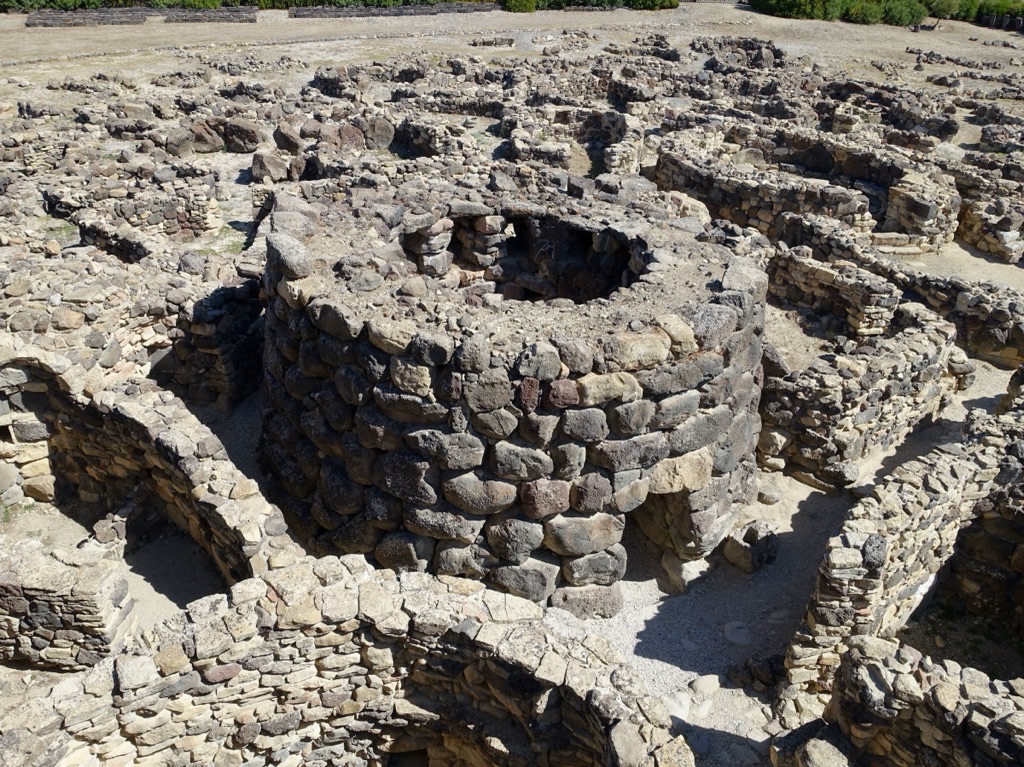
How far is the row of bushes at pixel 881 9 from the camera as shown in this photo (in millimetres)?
58000

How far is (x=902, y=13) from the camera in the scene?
58438 mm

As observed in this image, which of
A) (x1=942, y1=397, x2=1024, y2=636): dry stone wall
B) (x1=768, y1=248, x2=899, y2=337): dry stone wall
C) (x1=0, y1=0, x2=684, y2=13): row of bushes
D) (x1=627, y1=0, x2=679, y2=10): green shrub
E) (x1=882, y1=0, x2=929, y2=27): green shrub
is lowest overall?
(x1=942, y1=397, x2=1024, y2=636): dry stone wall

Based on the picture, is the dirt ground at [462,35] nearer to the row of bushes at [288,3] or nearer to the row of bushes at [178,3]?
the row of bushes at [288,3]

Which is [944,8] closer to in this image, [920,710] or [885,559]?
[885,559]

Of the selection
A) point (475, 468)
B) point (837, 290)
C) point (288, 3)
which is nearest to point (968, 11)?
point (288, 3)

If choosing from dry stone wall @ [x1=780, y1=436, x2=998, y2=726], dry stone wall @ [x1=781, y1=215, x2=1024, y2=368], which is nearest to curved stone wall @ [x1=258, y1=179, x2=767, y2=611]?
dry stone wall @ [x1=780, y1=436, x2=998, y2=726]

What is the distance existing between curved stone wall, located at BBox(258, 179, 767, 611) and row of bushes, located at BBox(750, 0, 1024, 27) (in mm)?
55186

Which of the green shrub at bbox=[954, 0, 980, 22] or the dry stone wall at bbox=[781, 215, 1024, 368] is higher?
the green shrub at bbox=[954, 0, 980, 22]

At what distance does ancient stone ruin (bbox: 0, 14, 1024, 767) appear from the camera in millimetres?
7512

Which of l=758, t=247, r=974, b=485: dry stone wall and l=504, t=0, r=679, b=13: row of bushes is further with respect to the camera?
l=504, t=0, r=679, b=13: row of bushes

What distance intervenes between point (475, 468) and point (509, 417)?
0.78 m

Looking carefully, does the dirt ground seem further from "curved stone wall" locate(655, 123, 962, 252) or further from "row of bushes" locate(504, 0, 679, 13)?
"curved stone wall" locate(655, 123, 962, 252)

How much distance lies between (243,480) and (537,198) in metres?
7.27

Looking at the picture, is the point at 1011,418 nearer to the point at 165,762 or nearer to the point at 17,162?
the point at 165,762
